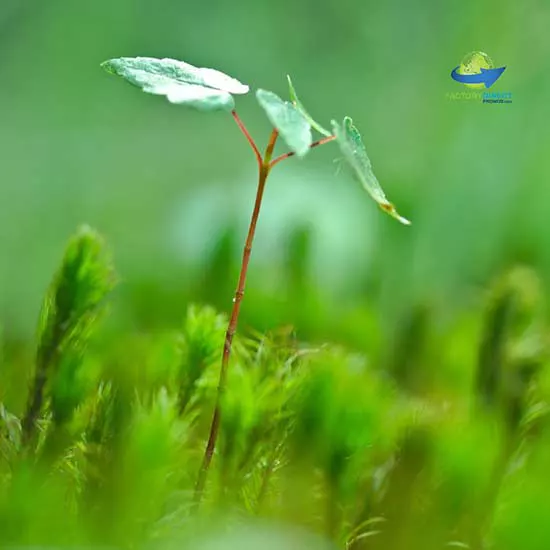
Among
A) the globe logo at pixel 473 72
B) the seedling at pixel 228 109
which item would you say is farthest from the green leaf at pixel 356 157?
the globe logo at pixel 473 72

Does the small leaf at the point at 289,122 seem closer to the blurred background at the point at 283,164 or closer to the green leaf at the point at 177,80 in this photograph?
the green leaf at the point at 177,80

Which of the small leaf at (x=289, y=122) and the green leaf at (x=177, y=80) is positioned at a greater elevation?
the green leaf at (x=177, y=80)

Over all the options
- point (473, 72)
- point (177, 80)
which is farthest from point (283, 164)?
point (177, 80)

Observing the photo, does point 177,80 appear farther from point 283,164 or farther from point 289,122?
point 283,164

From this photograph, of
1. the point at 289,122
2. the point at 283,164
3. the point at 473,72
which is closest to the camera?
the point at 289,122

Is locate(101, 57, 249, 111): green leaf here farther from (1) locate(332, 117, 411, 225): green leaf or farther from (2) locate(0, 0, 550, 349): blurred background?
(2) locate(0, 0, 550, 349): blurred background

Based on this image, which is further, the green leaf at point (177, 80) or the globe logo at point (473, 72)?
the globe logo at point (473, 72)

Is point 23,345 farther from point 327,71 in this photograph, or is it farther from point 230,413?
point 327,71
